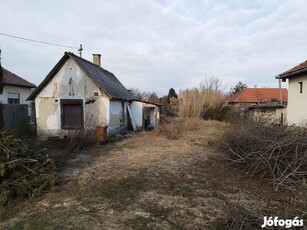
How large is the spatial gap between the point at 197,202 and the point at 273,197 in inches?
70.1

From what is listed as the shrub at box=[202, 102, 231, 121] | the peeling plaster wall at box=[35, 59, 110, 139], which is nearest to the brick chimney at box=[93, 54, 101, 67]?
the peeling plaster wall at box=[35, 59, 110, 139]

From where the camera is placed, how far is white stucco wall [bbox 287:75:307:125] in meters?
14.9

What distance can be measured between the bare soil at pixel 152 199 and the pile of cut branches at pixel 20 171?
0.33 meters

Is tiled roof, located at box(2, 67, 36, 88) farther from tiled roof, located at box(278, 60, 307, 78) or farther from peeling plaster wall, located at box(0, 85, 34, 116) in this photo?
tiled roof, located at box(278, 60, 307, 78)

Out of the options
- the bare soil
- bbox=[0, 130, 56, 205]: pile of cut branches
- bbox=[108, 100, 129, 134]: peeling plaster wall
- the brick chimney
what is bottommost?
the bare soil

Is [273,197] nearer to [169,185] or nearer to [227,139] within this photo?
[169,185]

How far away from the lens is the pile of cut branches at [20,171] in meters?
5.99

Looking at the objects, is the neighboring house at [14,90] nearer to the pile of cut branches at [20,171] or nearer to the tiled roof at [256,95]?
the pile of cut branches at [20,171]

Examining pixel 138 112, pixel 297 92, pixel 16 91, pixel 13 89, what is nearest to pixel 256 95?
pixel 138 112

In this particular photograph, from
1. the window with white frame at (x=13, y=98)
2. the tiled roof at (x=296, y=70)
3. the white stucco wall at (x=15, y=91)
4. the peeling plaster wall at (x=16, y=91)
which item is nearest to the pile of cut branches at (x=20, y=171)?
the tiled roof at (x=296, y=70)


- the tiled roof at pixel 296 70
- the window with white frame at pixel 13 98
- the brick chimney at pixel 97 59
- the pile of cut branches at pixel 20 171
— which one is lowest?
the pile of cut branches at pixel 20 171

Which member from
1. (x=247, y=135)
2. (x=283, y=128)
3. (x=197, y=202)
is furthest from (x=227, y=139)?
(x=197, y=202)

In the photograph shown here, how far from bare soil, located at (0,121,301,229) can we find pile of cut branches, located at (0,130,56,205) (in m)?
0.33

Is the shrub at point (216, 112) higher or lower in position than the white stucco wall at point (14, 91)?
lower
